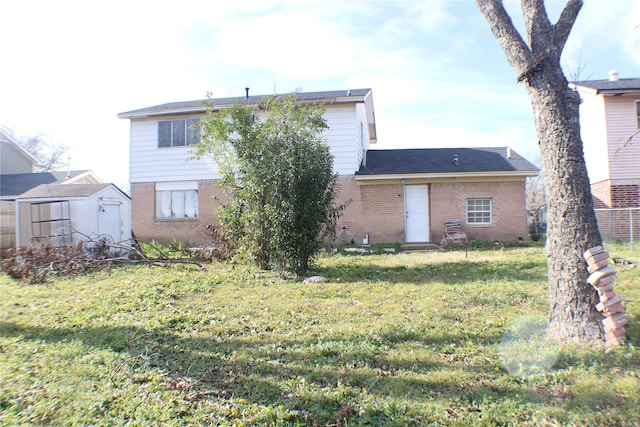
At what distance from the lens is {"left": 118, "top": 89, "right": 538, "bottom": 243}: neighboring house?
1507 cm

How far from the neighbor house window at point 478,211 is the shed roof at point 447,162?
3.90 feet

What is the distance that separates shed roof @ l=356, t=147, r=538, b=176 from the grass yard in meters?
8.06

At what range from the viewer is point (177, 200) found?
1709 cm

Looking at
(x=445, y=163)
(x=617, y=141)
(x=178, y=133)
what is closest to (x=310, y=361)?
(x=445, y=163)

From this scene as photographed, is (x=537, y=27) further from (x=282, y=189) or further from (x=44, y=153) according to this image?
(x=44, y=153)

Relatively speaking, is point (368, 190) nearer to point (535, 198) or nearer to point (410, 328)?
point (410, 328)

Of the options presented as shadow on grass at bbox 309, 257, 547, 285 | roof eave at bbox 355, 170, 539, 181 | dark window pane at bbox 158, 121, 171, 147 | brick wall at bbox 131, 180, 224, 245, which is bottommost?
shadow on grass at bbox 309, 257, 547, 285

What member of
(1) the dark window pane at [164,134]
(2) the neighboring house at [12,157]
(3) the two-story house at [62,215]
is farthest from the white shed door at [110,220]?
(2) the neighboring house at [12,157]

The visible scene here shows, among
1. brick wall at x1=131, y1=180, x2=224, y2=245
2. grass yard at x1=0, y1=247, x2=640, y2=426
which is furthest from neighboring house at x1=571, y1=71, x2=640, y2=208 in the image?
brick wall at x1=131, y1=180, x2=224, y2=245

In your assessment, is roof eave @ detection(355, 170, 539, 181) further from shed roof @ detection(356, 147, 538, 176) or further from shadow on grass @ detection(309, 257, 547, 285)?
shadow on grass @ detection(309, 257, 547, 285)

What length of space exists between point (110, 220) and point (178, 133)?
515 centimetres

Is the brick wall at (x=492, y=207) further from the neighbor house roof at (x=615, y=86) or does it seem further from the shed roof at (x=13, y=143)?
the shed roof at (x=13, y=143)

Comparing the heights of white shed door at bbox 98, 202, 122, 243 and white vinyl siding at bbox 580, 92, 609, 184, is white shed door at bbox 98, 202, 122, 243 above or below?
below

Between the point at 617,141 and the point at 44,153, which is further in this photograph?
the point at 44,153
